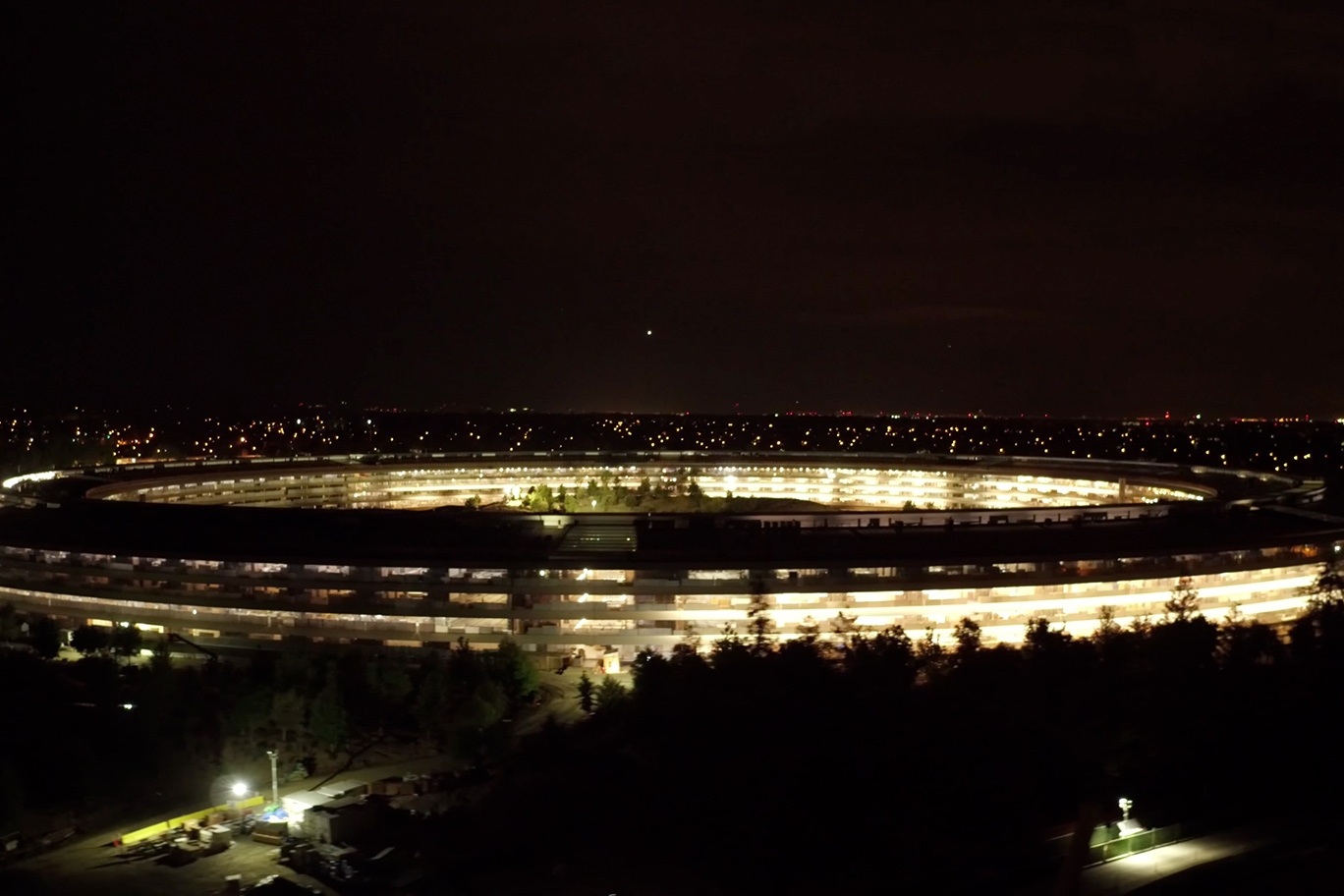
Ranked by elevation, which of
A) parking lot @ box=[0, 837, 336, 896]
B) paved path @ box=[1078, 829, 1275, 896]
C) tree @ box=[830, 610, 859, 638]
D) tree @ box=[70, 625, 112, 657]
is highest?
tree @ box=[70, 625, 112, 657]

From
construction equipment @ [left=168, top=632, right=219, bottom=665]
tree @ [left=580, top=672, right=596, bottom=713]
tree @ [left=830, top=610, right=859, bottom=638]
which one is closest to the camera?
tree @ [left=580, top=672, right=596, bottom=713]

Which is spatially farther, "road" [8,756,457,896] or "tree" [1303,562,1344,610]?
"tree" [1303,562,1344,610]

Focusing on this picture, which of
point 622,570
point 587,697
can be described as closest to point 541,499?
point 622,570

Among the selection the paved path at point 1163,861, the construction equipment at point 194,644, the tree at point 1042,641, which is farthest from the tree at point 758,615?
the construction equipment at point 194,644

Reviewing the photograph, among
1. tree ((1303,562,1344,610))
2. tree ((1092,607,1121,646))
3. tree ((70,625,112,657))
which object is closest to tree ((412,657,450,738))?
tree ((70,625,112,657))

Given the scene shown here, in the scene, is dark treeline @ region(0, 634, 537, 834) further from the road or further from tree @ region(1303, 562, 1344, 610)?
tree @ region(1303, 562, 1344, 610)

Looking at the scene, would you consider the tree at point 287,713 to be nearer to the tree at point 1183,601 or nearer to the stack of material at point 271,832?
the stack of material at point 271,832

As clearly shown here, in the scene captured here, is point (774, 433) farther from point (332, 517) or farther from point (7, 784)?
point (7, 784)
